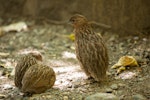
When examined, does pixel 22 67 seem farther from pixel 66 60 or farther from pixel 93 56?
pixel 66 60

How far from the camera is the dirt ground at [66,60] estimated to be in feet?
19.0

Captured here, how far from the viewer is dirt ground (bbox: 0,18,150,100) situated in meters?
5.79


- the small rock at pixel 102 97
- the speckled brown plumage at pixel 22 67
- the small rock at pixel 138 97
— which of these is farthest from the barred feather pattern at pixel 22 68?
the small rock at pixel 138 97

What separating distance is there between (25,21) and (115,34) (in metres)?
2.35

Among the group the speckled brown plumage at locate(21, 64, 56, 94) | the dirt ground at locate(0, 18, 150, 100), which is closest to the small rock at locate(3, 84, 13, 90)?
the dirt ground at locate(0, 18, 150, 100)

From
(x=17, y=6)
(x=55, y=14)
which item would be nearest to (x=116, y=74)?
(x=55, y=14)

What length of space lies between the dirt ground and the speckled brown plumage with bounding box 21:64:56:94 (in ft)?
0.34

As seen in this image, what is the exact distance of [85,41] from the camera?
6172 millimetres

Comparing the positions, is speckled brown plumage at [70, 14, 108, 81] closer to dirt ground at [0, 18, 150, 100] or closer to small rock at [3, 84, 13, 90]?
dirt ground at [0, 18, 150, 100]

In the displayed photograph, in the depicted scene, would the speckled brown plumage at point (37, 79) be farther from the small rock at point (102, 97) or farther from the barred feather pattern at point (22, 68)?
the small rock at point (102, 97)

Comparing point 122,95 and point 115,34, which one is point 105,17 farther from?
point 122,95

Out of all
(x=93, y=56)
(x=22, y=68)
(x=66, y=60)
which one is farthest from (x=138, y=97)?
(x=66, y=60)

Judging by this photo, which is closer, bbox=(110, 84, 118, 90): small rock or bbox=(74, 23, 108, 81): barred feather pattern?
bbox=(110, 84, 118, 90): small rock

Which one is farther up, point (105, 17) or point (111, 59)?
point (105, 17)
